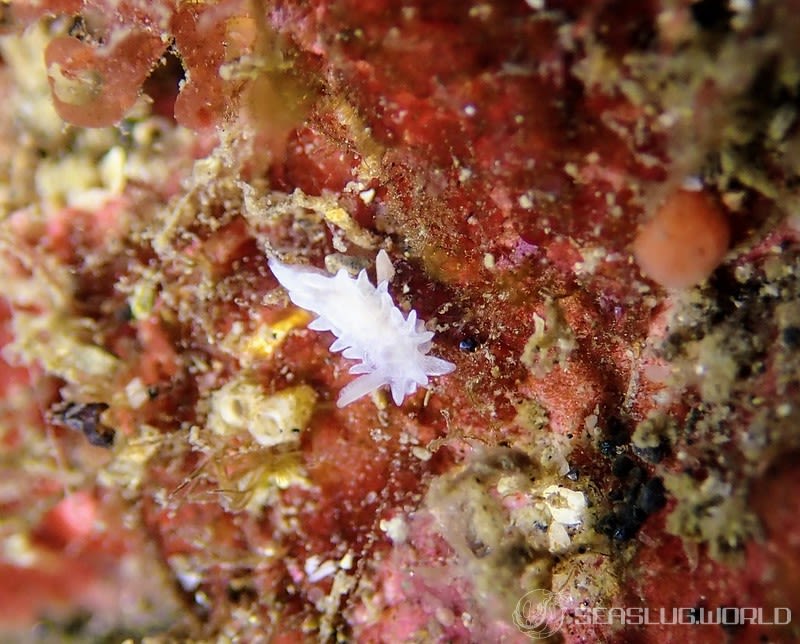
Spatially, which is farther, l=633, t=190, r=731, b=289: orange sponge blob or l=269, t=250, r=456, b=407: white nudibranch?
l=269, t=250, r=456, b=407: white nudibranch

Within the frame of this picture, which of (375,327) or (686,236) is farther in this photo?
(375,327)

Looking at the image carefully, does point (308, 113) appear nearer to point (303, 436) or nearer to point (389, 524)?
point (303, 436)

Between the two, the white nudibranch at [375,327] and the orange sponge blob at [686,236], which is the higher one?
the white nudibranch at [375,327]

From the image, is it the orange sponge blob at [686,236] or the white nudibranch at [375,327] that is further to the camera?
the white nudibranch at [375,327]

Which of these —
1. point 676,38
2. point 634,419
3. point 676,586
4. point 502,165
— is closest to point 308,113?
point 502,165
